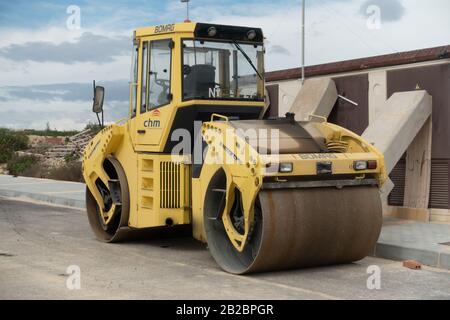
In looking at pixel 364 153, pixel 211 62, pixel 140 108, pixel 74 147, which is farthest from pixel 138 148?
pixel 74 147

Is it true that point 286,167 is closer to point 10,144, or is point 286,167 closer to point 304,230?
point 304,230

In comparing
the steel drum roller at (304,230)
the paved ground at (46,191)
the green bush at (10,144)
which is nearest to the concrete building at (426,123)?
the steel drum roller at (304,230)

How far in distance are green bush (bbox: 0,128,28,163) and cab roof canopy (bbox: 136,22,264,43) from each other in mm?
24959

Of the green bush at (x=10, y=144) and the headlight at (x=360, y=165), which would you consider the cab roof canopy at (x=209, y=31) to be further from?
the green bush at (x=10, y=144)

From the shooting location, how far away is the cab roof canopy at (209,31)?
9.30 metres

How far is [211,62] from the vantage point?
941 centimetres

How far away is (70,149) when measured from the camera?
33.5 meters

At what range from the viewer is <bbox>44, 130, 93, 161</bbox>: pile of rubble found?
32269 mm

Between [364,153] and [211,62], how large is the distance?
94.9 inches

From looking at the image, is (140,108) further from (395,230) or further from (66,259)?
(395,230)

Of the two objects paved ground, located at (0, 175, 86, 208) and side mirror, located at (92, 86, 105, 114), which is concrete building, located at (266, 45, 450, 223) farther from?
paved ground, located at (0, 175, 86, 208)

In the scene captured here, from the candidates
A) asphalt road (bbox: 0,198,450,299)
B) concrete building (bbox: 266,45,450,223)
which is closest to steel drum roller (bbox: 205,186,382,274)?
asphalt road (bbox: 0,198,450,299)

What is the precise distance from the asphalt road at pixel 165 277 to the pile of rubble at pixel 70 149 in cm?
2200

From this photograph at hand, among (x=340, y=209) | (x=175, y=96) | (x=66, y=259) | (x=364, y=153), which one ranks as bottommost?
(x=66, y=259)
